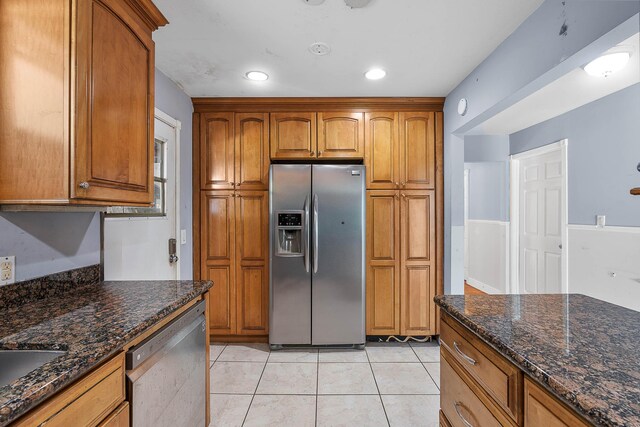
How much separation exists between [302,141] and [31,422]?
2643 millimetres

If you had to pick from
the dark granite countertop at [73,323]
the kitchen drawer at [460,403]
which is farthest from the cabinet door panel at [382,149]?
the dark granite countertop at [73,323]

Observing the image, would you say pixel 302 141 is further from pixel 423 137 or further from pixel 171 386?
pixel 171 386

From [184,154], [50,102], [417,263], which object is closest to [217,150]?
Answer: [184,154]

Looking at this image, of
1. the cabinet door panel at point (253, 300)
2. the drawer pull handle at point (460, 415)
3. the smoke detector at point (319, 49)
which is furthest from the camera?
the cabinet door panel at point (253, 300)

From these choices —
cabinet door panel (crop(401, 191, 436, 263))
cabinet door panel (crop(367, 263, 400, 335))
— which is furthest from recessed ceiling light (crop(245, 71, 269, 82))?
cabinet door panel (crop(367, 263, 400, 335))

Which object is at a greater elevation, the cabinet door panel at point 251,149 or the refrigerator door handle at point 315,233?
the cabinet door panel at point 251,149

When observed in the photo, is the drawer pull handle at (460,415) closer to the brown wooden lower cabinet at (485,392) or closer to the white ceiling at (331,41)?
the brown wooden lower cabinet at (485,392)

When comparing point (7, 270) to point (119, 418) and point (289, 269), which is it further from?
point (289, 269)

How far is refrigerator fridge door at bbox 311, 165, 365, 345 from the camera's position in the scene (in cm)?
278

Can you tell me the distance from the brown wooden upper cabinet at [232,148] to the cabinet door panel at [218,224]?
0.11 metres

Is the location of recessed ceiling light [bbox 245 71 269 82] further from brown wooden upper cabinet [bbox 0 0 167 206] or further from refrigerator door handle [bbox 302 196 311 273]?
brown wooden upper cabinet [bbox 0 0 167 206]

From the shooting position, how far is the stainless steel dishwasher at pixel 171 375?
107 centimetres

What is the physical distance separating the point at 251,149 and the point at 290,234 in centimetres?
95

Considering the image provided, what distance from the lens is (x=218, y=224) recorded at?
9.82 ft
